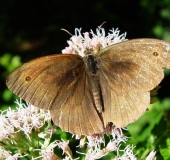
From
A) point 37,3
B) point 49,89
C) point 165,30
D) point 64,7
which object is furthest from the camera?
point 37,3

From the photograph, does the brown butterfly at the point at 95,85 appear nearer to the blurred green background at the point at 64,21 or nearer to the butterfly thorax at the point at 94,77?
the butterfly thorax at the point at 94,77

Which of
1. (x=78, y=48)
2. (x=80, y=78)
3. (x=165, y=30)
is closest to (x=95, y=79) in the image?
(x=80, y=78)

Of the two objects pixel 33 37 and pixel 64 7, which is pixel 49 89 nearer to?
pixel 64 7

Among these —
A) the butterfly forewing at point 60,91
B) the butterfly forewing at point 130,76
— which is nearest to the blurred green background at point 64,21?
the butterfly forewing at point 130,76

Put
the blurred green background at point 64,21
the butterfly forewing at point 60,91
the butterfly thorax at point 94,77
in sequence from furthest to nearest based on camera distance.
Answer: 1. the blurred green background at point 64,21
2. the butterfly thorax at point 94,77
3. the butterfly forewing at point 60,91

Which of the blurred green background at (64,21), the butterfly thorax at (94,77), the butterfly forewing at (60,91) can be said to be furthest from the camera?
the blurred green background at (64,21)

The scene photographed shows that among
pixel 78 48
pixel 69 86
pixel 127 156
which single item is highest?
pixel 78 48

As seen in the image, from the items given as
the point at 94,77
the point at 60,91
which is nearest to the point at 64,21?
the point at 94,77

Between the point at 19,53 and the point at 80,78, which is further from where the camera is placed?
the point at 19,53
